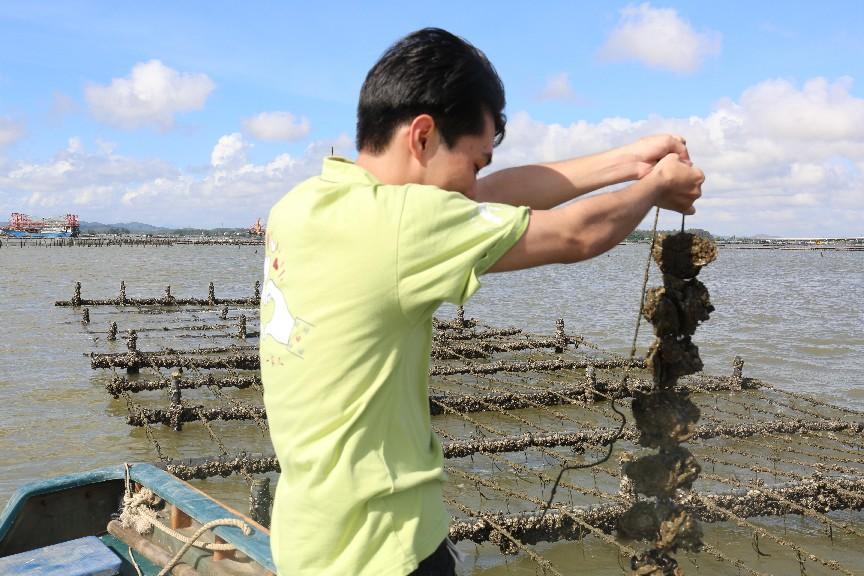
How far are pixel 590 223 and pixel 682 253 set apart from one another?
632 mm

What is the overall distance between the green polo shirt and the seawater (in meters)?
6.34

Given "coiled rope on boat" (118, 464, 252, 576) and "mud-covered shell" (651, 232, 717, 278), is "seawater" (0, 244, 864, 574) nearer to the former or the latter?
"coiled rope on boat" (118, 464, 252, 576)

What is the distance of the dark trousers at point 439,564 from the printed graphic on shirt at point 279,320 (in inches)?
20.8

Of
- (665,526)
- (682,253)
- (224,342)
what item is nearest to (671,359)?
(682,253)

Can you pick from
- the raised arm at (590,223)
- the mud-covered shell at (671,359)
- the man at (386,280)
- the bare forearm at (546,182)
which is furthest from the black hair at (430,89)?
the mud-covered shell at (671,359)

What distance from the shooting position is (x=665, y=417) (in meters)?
2.07

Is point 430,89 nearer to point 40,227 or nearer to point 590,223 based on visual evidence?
point 590,223

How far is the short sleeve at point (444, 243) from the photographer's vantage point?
137 centimetres

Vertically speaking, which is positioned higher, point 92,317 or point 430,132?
point 430,132

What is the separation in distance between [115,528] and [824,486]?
295 inches

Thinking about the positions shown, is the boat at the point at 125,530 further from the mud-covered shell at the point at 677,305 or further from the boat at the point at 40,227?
the boat at the point at 40,227

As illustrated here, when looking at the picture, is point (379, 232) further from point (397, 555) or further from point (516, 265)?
point (397, 555)

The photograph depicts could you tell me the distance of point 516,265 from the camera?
4.86ft

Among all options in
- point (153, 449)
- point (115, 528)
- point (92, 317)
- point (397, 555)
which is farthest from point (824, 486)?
point (92, 317)
